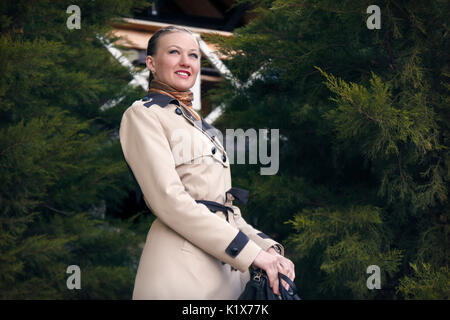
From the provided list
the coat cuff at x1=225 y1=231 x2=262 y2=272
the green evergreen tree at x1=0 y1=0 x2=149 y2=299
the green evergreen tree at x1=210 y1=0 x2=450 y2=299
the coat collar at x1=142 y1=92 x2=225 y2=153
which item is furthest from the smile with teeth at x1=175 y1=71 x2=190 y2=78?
the green evergreen tree at x1=0 y1=0 x2=149 y2=299

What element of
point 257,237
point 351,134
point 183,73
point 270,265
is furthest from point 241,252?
point 351,134

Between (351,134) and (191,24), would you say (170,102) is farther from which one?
(191,24)

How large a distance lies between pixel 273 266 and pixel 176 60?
99 cm

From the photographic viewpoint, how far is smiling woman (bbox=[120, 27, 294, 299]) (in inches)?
82.0

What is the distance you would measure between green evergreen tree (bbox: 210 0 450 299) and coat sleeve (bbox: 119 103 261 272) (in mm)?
1902

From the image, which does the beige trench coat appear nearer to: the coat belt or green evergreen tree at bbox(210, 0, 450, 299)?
the coat belt

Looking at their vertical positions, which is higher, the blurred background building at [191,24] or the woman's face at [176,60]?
the blurred background building at [191,24]

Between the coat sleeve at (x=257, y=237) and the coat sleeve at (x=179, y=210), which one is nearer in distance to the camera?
the coat sleeve at (x=179, y=210)

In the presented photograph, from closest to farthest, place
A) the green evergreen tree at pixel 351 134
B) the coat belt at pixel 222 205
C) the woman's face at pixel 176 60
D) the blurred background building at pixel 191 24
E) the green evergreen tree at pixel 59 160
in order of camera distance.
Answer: the coat belt at pixel 222 205, the woman's face at pixel 176 60, the green evergreen tree at pixel 351 134, the green evergreen tree at pixel 59 160, the blurred background building at pixel 191 24

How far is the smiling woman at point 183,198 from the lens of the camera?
2.08m

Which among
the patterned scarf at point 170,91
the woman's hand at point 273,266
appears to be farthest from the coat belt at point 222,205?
the patterned scarf at point 170,91

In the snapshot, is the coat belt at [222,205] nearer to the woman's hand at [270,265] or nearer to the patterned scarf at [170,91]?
the woman's hand at [270,265]

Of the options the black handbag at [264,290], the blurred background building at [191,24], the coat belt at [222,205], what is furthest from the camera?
the blurred background building at [191,24]

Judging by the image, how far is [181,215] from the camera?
2076 mm
